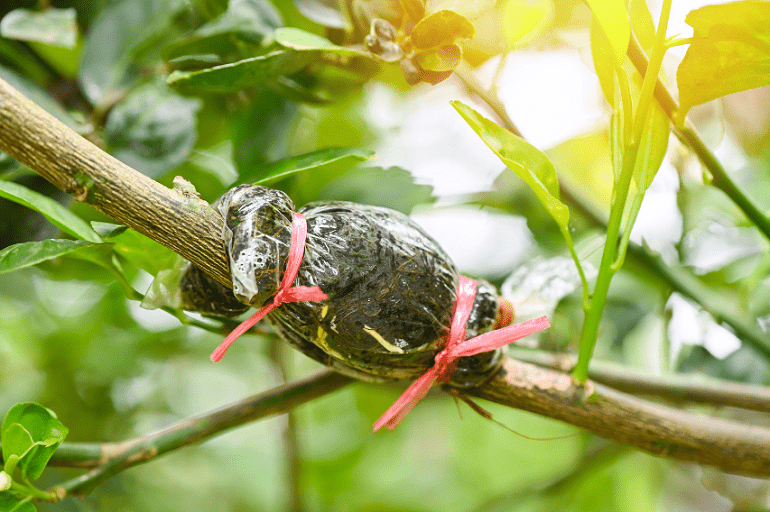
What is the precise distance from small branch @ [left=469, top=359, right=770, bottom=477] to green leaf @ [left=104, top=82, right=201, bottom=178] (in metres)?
0.29

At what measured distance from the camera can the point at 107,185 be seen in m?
0.22

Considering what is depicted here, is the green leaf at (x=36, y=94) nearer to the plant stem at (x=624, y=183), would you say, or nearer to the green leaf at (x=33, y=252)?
the green leaf at (x=33, y=252)

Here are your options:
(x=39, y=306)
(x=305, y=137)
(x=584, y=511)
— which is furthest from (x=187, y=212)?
(x=584, y=511)

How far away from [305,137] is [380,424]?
0.50 metres

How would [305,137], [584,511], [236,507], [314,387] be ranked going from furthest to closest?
[236,507] < [584,511] < [305,137] < [314,387]

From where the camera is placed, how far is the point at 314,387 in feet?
1.18

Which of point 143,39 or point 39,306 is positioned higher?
point 143,39

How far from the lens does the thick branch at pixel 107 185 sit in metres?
0.21

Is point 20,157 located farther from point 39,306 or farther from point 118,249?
point 39,306

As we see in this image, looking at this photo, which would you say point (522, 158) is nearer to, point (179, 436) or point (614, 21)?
point (614, 21)

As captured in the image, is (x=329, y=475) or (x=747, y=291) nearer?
(x=747, y=291)

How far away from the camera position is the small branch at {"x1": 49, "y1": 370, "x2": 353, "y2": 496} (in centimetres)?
32

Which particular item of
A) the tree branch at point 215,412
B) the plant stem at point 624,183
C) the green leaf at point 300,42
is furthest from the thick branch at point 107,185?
the plant stem at point 624,183

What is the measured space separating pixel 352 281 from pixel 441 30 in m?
0.15
